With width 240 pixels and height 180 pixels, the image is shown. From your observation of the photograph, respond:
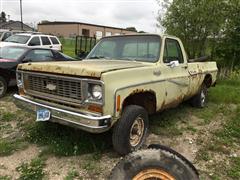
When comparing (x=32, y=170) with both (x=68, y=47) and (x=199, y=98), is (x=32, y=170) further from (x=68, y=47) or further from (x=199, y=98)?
(x=68, y=47)

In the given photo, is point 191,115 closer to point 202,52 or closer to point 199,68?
point 199,68

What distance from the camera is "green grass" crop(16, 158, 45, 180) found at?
12.5ft

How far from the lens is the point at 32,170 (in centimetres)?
397

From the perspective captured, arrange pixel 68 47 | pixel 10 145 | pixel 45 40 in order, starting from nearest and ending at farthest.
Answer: pixel 10 145, pixel 45 40, pixel 68 47

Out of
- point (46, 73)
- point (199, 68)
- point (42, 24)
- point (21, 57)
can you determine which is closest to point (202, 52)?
point (199, 68)

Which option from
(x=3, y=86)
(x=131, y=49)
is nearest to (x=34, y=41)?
(x=3, y=86)

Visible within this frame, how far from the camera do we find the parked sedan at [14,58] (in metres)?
7.81

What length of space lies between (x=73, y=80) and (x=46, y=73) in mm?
620

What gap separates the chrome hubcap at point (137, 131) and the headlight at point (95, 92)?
0.86m

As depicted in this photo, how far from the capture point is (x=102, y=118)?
3775 mm

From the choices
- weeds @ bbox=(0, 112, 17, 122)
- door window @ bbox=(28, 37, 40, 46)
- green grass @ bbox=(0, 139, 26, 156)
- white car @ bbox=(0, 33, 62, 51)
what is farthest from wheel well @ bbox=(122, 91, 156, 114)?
door window @ bbox=(28, 37, 40, 46)

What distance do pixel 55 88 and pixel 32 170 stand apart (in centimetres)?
120

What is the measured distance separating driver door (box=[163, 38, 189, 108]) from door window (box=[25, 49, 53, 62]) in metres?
4.67

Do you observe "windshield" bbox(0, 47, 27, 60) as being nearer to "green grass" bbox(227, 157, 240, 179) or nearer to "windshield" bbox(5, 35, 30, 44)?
"green grass" bbox(227, 157, 240, 179)
